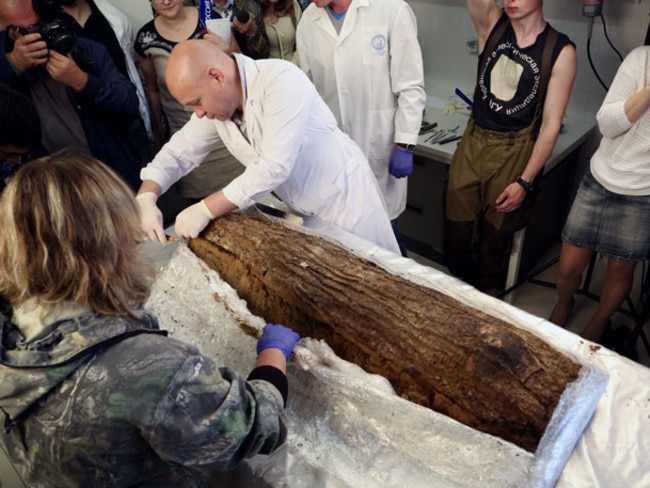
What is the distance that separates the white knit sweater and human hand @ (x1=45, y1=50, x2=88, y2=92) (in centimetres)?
178

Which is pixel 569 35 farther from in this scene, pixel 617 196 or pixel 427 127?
pixel 617 196

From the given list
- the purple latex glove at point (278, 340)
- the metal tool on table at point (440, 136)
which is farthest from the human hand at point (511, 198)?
the purple latex glove at point (278, 340)

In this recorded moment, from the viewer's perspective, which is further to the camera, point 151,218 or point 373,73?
point 373,73

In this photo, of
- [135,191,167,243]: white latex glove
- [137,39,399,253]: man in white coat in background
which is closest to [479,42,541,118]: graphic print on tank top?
[137,39,399,253]: man in white coat in background

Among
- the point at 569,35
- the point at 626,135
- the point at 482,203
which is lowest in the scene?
the point at 482,203

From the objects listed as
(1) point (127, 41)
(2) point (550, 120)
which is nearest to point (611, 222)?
(2) point (550, 120)

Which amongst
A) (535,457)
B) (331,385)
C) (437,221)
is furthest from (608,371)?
(437,221)

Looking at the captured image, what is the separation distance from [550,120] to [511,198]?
0.32 metres

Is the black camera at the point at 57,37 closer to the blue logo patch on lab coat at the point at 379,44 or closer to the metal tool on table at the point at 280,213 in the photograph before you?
the metal tool on table at the point at 280,213

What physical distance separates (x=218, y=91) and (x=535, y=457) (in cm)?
114

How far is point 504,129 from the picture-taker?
82.6 inches

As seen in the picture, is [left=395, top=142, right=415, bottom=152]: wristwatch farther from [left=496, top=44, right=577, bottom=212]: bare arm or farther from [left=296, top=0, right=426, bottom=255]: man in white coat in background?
[left=496, top=44, right=577, bottom=212]: bare arm

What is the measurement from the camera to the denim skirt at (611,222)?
1.77m

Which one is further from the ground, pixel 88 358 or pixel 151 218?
pixel 88 358
